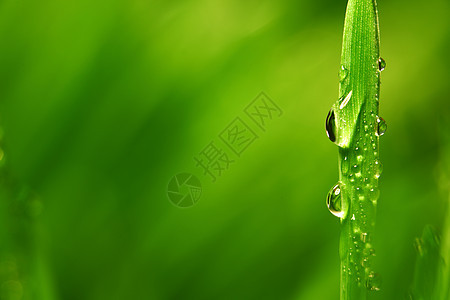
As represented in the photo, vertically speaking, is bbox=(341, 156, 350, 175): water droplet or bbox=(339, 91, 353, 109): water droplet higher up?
bbox=(339, 91, 353, 109): water droplet

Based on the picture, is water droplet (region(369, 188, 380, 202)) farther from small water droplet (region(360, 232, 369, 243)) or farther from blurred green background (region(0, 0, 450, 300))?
blurred green background (region(0, 0, 450, 300))

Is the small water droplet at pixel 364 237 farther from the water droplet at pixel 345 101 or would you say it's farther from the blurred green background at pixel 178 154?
the blurred green background at pixel 178 154

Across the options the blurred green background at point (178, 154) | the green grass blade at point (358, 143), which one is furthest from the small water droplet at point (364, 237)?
the blurred green background at point (178, 154)

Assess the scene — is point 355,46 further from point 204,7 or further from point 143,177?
point 204,7

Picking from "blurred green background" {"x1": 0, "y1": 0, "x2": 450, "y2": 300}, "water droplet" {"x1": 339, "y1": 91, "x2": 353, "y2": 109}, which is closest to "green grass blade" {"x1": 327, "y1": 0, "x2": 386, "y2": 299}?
"water droplet" {"x1": 339, "y1": 91, "x2": 353, "y2": 109}

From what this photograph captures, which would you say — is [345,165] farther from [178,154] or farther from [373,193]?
[178,154]
